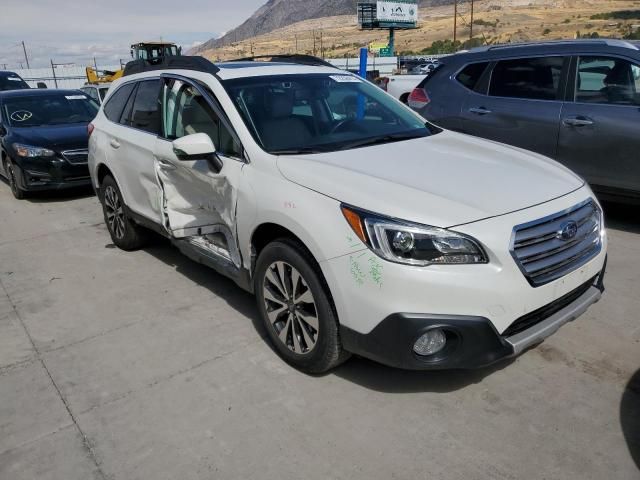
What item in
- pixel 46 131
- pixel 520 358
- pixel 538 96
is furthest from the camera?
pixel 46 131

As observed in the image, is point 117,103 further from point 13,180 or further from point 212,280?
point 13,180

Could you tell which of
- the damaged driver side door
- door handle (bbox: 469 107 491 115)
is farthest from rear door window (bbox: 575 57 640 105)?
the damaged driver side door

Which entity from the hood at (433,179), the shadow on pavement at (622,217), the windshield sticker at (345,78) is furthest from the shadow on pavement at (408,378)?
the shadow on pavement at (622,217)

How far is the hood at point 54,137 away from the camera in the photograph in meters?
7.82

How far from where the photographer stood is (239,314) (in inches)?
159

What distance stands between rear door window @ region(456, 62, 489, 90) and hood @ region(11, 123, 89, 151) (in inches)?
205

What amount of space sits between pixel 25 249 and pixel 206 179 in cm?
327

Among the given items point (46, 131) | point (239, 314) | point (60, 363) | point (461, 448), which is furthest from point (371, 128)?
point (46, 131)

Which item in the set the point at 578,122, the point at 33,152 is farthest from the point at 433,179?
the point at 33,152

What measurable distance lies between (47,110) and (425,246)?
26.7 ft

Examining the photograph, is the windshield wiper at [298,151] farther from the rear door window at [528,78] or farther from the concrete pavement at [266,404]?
the rear door window at [528,78]

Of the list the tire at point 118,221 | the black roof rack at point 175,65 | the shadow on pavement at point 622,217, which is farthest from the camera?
the shadow on pavement at point 622,217

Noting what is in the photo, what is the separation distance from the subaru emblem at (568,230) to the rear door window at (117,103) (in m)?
3.89

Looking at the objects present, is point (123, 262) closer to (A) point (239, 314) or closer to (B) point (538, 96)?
→ (A) point (239, 314)
